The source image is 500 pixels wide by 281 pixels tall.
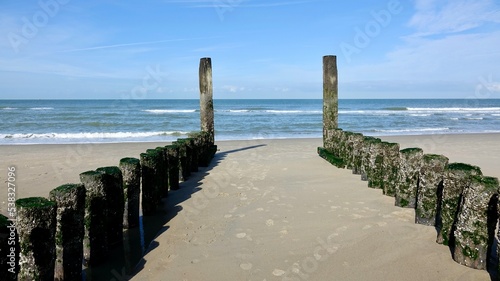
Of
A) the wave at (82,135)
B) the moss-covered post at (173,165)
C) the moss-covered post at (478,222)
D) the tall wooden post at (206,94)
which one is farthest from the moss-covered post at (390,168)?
the wave at (82,135)

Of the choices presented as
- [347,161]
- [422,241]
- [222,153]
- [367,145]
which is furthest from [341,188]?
[222,153]

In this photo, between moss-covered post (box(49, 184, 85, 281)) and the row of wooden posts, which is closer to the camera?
the row of wooden posts

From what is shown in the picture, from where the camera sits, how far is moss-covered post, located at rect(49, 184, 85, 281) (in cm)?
343

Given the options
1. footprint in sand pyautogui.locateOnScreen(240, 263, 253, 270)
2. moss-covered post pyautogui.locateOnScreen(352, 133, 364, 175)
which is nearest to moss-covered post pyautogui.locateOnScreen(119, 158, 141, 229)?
footprint in sand pyautogui.locateOnScreen(240, 263, 253, 270)

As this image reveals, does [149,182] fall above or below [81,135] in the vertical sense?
above

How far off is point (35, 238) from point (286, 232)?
3.01m

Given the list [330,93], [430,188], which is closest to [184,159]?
[430,188]

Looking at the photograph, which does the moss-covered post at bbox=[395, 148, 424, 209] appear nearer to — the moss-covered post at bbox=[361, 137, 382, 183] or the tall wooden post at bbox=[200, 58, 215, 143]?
the moss-covered post at bbox=[361, 137, 382, 183]

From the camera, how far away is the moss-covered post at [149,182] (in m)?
5.57

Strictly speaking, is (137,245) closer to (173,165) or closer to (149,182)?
(149,182)

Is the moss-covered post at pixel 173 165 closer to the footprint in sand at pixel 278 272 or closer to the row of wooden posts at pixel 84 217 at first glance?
the row of wooden posts at pixel 84 217

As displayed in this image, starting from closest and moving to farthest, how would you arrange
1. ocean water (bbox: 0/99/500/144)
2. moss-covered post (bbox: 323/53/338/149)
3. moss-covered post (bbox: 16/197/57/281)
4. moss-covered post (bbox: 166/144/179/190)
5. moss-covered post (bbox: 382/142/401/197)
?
moss-covered post (bbox: 16/197/57/281) → moss-covered post (bbox: 382/142/401/197) → moss-covered post (bbox: 166/144/179/190) → moss-covered post (bbox: 323/53/338/149) → ocean water (bbox: 0/99/500/144)

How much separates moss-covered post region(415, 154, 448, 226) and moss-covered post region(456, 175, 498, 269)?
1120mm

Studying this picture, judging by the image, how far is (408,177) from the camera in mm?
5750
